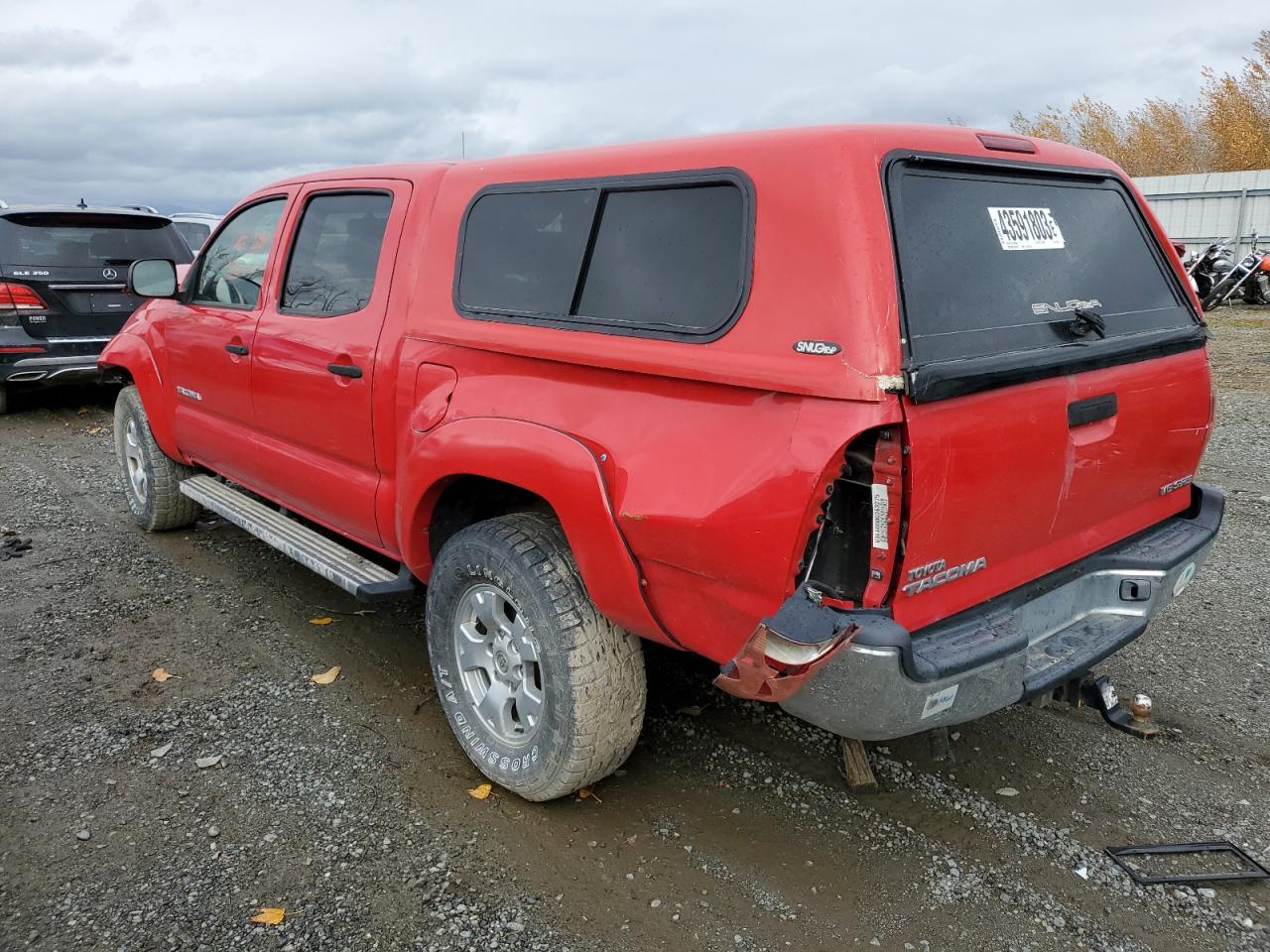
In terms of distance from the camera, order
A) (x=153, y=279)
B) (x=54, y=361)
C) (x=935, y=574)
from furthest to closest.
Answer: (x=54, y=361) → (x=153, y=279) → (x=935, y=574)

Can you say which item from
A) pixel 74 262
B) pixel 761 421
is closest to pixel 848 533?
pixel 761 421

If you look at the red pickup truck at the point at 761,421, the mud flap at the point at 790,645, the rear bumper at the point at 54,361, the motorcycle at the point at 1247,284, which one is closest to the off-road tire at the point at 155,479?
the red pickup truck at the point at 761,421

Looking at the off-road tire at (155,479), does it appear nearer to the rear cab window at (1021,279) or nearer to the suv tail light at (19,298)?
the suv tail light at (19,298)

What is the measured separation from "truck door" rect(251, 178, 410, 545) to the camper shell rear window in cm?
53

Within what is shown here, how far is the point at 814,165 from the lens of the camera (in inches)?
89.9

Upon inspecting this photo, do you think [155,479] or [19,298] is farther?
[19,298]

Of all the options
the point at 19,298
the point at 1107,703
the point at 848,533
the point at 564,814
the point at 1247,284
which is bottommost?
the point at 1247,284

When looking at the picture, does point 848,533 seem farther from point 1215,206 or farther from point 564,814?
point 1215,206

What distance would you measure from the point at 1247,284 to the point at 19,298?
19.1 metres

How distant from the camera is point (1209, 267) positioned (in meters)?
17.7

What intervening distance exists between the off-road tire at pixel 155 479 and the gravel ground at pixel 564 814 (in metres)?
1.13

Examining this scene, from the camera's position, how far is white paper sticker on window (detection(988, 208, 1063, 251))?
2648 millimetres

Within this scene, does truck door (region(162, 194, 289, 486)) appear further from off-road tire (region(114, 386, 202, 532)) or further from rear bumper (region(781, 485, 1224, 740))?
rear bumper (region(781, 485, 1224, 740))

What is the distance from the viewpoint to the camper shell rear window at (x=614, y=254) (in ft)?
8.02
